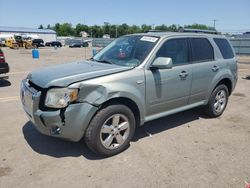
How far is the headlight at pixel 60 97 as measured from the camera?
3193 mm

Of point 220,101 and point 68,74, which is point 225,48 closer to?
point 220,101

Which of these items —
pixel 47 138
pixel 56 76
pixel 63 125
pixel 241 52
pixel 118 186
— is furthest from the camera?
pixel 241 52

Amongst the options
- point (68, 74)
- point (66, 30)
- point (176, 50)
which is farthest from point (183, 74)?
point (66, 30)

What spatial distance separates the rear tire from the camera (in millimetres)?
5285

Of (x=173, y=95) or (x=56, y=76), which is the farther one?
(x=173, y=95)

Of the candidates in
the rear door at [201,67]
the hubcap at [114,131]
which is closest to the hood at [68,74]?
the hubcap at [114,131]

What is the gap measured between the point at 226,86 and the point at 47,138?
4.04m

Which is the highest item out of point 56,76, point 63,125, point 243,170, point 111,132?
point 56,76

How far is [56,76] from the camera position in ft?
11.5

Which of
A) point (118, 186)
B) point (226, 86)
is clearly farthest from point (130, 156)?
point (226, 86)

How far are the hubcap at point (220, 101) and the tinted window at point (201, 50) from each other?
35.9 inches

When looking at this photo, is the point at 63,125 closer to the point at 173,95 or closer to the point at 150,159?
the point at 150,159

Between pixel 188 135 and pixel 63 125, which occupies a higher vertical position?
pixel 63 125

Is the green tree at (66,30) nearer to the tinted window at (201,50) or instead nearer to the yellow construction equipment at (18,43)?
the yellow construction equipment at (18,43)
